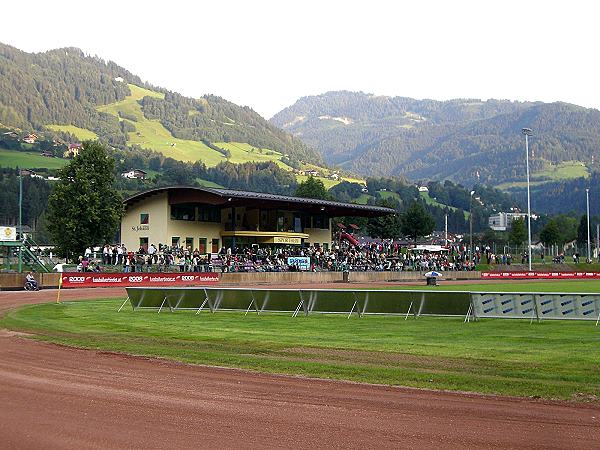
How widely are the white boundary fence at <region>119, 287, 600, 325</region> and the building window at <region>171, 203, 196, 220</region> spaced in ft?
136

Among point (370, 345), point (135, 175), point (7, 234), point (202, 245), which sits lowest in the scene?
point (370, 345)

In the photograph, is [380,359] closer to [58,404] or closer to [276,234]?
[58,404]

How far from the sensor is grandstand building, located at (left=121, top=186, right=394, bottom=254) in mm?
72312

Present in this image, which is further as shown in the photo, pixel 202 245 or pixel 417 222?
pixel 417 222

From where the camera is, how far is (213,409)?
11.0 meters

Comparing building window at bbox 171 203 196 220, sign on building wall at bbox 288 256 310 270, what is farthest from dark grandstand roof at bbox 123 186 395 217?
sign on building wall at bbox 288 256 310 270

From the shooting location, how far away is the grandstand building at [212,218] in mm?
72312

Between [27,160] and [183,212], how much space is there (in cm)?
9989

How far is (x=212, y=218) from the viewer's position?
75938 millimetres

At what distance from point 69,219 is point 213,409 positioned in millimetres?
60617

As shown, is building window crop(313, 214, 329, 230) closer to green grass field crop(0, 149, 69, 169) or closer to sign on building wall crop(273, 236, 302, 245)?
sign on building wall crop(273, 236, 302, 245)

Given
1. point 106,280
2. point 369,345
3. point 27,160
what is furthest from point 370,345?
point 27,160

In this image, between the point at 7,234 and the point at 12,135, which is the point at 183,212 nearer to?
the point at 7,234

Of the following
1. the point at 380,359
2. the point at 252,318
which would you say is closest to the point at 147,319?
the point at 252,318
